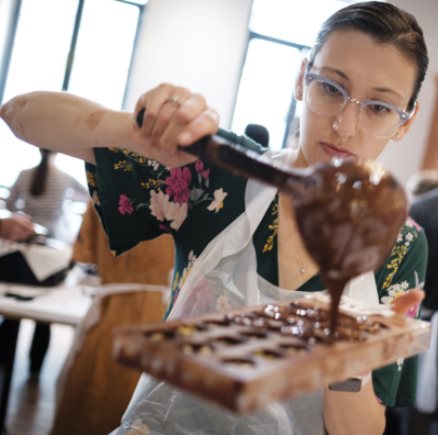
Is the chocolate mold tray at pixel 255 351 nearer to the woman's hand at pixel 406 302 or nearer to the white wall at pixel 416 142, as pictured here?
the woman's hand at pixel 406 302

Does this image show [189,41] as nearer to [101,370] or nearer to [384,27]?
[101,370]

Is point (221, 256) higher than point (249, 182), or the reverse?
point (249, 182)

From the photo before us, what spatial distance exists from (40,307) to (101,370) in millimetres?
370

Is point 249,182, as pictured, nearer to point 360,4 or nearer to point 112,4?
point 360,4

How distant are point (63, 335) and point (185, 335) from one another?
4.70 meters

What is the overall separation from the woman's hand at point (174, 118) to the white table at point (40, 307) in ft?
5.72

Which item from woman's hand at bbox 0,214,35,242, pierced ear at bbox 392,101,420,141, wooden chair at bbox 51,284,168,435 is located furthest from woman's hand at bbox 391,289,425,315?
woman's hand at bbox 0,214,35,242

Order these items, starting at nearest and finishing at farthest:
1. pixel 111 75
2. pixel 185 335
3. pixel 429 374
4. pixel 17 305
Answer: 1. pixel 185 335
2. pixel 17 305
3. pixel 429 374
4. pixel 111 75

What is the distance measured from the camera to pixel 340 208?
708mm

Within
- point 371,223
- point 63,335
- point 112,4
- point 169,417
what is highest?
point 112,4

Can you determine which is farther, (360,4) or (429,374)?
(429,374)

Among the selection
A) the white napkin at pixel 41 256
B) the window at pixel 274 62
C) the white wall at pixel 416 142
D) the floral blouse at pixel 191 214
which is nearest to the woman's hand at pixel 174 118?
the floral blouse at pixel 191 214

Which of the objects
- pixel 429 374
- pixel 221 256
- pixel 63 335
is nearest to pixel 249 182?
pixel 221 256

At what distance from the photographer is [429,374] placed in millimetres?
3639
